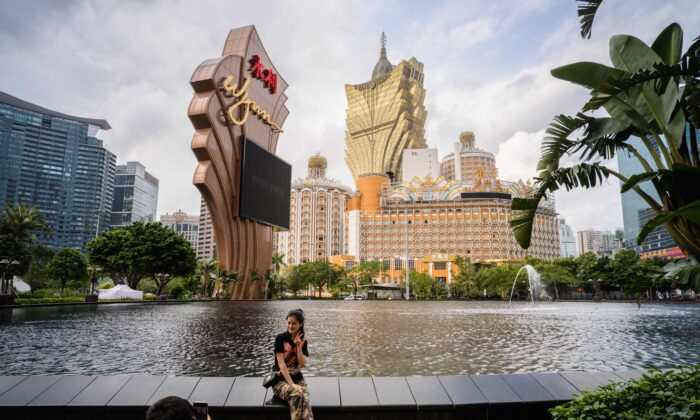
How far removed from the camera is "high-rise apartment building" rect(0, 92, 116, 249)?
132m

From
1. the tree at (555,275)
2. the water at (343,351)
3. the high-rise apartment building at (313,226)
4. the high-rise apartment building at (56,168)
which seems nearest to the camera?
the water at (343,351)

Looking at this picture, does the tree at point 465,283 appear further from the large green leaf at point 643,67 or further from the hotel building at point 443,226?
the large green leaf at point 643,67

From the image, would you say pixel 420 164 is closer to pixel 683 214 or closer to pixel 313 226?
pixel 313 226

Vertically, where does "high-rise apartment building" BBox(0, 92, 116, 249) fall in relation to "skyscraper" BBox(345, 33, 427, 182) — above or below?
below

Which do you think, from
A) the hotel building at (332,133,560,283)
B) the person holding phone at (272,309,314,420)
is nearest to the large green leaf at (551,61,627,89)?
the person holding phone at (272,309,314,420)

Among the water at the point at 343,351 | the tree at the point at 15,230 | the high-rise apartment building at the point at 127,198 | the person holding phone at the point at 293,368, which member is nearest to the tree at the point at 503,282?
the water at the point at 343,351

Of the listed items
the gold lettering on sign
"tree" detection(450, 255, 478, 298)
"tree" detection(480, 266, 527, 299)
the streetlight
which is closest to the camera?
the streetlight

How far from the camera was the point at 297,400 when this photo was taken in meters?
4.69

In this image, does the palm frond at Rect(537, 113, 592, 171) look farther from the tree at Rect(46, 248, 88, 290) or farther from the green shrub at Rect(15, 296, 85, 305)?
the tree at Rect(46, 248, 88, 290)

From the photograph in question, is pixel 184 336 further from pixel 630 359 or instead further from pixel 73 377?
pixel 630 359

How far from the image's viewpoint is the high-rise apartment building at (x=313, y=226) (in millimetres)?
134375

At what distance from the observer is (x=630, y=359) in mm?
9773

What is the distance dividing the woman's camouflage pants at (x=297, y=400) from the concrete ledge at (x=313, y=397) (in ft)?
0.36

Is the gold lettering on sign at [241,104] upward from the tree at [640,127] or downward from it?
upward
